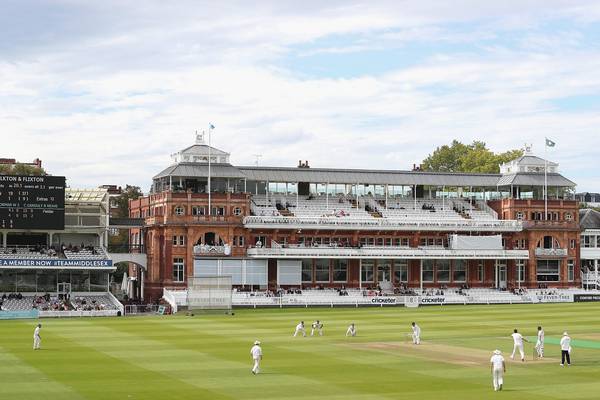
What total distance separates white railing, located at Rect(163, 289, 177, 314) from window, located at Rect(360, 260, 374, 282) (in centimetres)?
2062

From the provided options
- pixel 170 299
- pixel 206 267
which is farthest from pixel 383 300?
pixel 170 299

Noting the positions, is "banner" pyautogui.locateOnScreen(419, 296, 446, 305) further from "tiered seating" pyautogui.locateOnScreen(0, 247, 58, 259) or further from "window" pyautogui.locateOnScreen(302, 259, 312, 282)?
"tiered seating" pyautogui.locateOnScreen(0, 247, 58, 259)

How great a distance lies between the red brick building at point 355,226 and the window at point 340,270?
0.10 m

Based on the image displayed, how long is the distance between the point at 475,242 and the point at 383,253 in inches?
404

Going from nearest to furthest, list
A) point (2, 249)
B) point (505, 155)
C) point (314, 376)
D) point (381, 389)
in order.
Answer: point (381, 389)
point (314, 376)
point (2, 249)
point (505, 155)

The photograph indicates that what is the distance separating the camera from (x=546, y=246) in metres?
115

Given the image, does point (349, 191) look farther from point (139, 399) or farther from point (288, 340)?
point (139, 399)

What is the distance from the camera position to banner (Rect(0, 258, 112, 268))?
305 ft

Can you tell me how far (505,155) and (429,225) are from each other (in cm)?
4824

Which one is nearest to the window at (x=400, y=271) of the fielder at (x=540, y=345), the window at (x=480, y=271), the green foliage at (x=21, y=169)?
the window at (x=480, y=271)

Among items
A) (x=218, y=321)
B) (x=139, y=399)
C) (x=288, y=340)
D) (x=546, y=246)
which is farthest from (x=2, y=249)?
(x=139, y=399)

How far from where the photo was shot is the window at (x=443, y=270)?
110 m

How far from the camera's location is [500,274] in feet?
370

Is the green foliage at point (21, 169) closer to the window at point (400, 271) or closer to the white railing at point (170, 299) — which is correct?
the white railing at point (170, 299)
